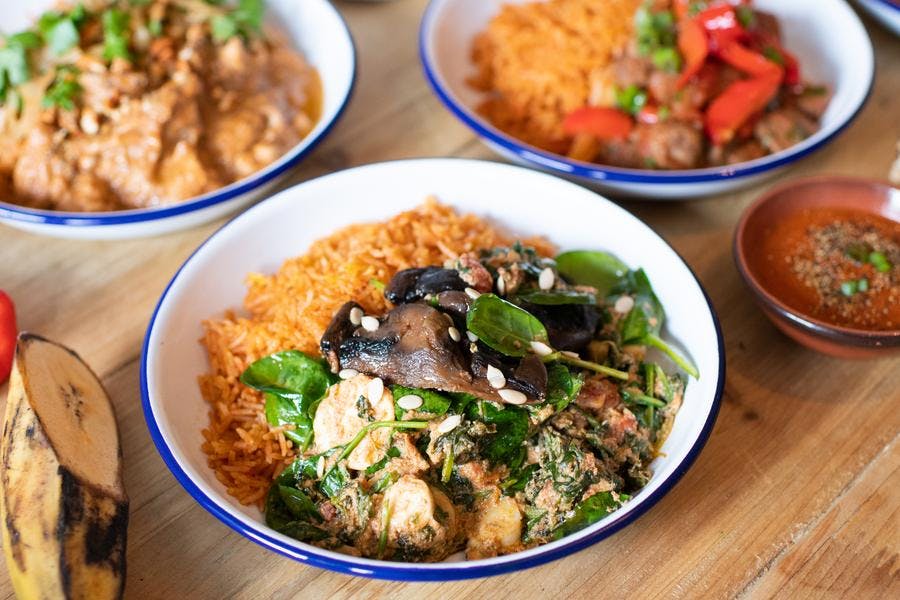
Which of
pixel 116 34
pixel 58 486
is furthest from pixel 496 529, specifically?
pixel 116 34

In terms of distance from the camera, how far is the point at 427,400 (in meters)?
2.25

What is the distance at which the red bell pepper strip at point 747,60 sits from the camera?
349 cm

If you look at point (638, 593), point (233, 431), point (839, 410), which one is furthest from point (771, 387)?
point (233, 431)

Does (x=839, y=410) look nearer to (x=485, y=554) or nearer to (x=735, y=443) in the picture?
(x=735, y=443)

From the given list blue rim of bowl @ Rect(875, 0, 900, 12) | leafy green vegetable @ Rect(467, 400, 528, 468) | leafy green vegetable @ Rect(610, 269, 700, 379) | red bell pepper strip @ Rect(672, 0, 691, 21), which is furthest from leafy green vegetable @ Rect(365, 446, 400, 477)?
blue rim of bowl @ Rect(875, 0, 900, 12)

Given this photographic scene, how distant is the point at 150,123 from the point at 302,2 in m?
1.16

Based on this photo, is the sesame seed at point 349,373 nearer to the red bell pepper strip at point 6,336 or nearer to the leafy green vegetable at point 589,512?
the leafy green vegetable at point 589,512

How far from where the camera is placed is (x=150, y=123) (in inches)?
127

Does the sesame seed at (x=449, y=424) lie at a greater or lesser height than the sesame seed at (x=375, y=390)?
lesser

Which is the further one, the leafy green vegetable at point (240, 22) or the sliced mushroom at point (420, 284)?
the leafy green vegetable at point (240, 22)

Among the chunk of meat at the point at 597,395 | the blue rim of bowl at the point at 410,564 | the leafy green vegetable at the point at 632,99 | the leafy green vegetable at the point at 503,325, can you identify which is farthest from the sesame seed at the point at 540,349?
the leafy green vegetable at the point at 632,99

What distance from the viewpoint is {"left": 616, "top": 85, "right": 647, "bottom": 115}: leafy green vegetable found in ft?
11.6

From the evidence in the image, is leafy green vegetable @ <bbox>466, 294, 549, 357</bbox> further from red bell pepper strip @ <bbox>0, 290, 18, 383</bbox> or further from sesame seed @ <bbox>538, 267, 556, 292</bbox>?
red bell pepper strip @ <bbox>0, 290, 18, 383</bbox>

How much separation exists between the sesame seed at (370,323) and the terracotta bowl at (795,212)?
1.27 meters
